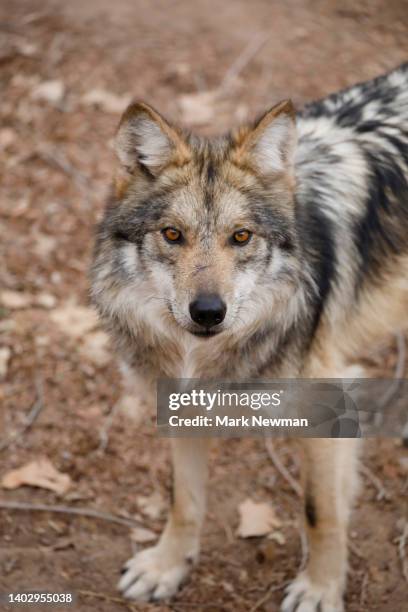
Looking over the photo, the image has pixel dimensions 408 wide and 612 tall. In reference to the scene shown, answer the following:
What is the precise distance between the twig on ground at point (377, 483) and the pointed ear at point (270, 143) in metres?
2.22

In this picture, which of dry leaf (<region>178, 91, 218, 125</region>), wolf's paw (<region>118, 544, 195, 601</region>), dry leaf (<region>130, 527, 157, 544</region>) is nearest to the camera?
wolf's paw (<region>118, 544, 195, 601</region>)

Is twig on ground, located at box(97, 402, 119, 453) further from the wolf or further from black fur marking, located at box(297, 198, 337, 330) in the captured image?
black fur marking, located at box(297, 198, 337, 330)

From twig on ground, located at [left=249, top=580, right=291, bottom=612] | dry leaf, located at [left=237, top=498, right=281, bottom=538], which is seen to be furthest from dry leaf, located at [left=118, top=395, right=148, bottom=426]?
twig on ground, located at [left=249, top=580, right=291, bottom=612]

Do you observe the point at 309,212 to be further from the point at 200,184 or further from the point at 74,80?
the point at 74,80

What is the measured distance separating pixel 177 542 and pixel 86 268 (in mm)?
2517

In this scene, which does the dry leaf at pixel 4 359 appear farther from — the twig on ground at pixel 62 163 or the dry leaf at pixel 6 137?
the dry leaf at pixel 6 137

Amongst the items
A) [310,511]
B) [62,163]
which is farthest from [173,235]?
[62,163]

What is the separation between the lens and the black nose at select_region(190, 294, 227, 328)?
128 inches

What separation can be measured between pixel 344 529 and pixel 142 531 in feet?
4.16

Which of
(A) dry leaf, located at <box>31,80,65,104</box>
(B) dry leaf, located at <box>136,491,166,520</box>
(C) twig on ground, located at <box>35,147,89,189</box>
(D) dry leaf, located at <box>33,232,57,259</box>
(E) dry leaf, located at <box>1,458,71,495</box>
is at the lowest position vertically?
(B) dry leaf, located at <box>136,491,166,520</box>

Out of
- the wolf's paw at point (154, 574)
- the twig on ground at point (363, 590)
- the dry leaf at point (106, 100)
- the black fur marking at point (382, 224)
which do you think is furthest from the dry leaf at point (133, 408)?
the dry leaf at point (106, 100)

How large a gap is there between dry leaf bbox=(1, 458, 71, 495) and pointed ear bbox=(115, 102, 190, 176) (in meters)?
2.16

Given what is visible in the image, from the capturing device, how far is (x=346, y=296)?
157 inches

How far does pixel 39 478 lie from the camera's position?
4762 millimetres
